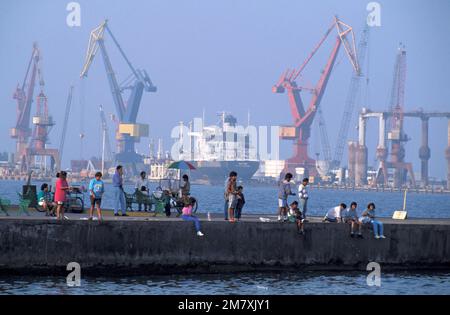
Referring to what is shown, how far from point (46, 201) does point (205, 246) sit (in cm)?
449

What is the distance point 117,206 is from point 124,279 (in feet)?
12.0

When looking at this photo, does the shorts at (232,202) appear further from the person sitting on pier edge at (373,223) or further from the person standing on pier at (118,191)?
the person sitting on pier edge at (373,223)

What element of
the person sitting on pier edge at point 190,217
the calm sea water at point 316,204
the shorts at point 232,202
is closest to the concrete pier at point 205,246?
the person sitting on pier edge at point 190,217

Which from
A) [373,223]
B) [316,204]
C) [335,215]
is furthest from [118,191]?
[316,204]

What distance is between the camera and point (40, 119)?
196750 millimetres

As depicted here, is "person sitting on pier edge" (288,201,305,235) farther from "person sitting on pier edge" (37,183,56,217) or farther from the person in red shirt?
"person sitting on pier edge" (37,183,56,217)

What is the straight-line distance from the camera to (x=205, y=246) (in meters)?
24.7

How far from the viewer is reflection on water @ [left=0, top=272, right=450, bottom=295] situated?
22.2m

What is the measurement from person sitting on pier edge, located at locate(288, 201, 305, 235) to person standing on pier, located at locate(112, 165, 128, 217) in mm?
4311

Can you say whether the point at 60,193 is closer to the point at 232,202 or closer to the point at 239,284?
the point at 232,202

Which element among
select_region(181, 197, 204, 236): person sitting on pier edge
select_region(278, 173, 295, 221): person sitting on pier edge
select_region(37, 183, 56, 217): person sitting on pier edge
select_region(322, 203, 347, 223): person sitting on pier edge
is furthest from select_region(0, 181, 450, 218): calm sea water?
select_region(181, 197, 204, 236): person sitting on pier edge
